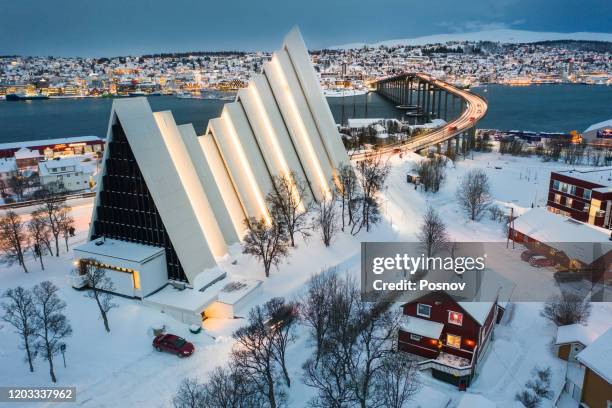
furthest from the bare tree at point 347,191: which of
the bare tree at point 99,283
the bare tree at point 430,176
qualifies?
the bare tree at point 99,283

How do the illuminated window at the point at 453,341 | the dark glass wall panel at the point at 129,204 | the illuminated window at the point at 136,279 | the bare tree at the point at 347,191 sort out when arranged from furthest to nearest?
the bare tree at the point at 347,191 < the dark glass wall panel at the point at 129,204 < the illuminated window at the point at 136,279 < the illuminated window at the point at 453,341

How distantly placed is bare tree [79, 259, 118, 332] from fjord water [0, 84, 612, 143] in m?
75.2

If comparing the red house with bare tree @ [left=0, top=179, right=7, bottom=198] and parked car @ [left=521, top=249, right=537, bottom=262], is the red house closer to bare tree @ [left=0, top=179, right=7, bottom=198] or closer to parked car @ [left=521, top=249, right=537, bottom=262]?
parked car @ [left=521, top=249, right=537, bottom=262]

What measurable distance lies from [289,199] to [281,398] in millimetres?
14354

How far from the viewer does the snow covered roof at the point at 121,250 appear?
69.3 ft

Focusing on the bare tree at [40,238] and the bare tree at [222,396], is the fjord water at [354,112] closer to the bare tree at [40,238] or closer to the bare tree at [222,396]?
the bare tree at [40,238]

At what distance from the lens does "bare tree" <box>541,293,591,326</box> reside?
1966 centimetres

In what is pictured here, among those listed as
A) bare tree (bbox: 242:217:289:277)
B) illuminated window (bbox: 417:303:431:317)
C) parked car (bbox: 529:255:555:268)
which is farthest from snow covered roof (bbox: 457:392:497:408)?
parked car (bbox: 529:255:555:268)

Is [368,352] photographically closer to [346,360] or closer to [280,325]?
[346,360]

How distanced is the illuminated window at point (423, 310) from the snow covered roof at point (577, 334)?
17.9 ft

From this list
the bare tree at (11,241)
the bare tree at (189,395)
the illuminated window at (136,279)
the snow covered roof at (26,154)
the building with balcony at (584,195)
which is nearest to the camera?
the bare tree at (189,395)

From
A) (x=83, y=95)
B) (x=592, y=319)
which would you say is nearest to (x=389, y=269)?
(x=592, y=319)

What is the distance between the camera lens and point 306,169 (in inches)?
1341

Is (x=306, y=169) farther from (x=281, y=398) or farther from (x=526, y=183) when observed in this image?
(x=526, y=183)
